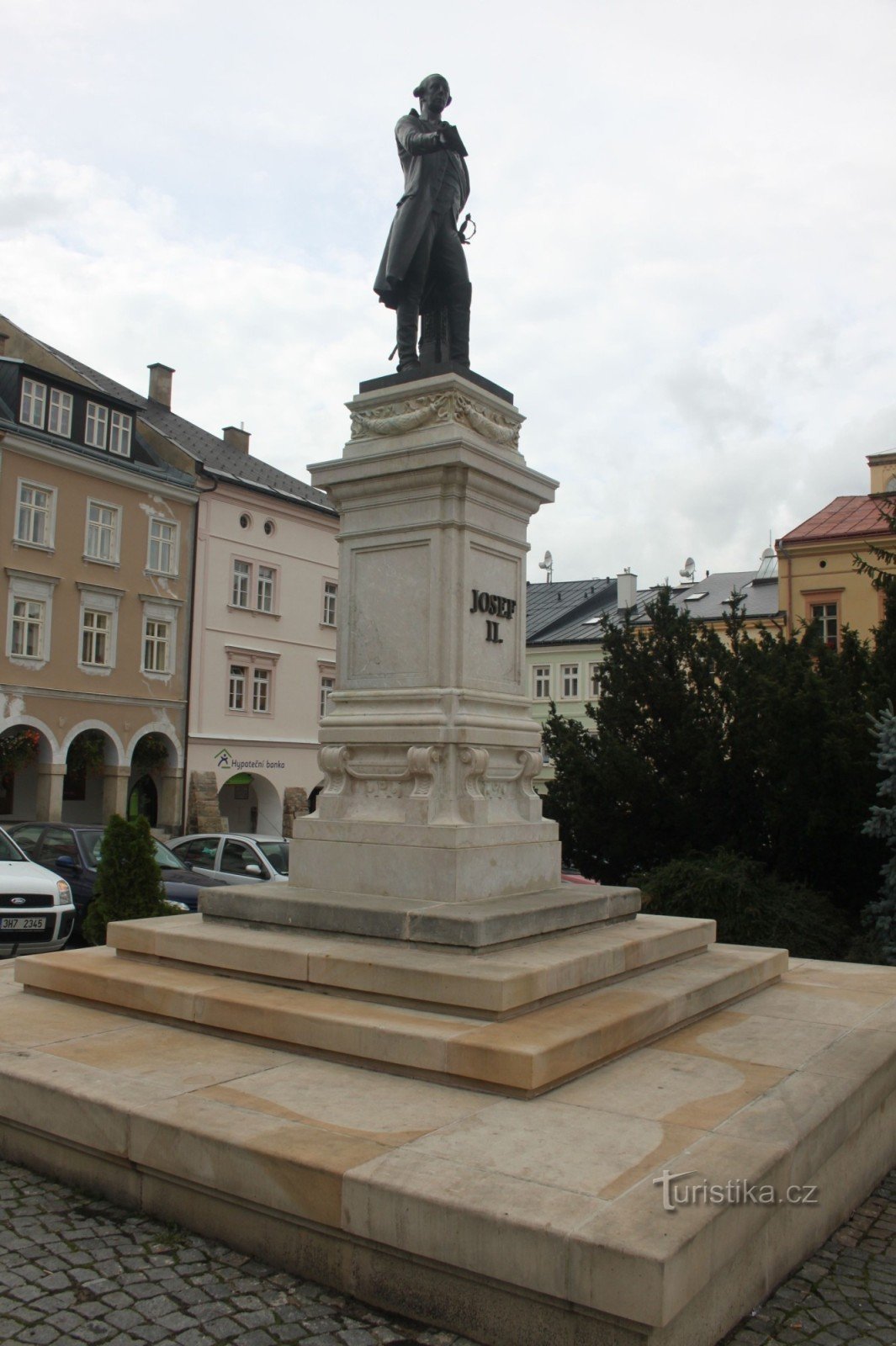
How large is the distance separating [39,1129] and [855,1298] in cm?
319

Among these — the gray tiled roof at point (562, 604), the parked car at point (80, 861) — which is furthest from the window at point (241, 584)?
the parked car at point (80, 861)

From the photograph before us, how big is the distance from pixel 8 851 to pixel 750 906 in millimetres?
7295

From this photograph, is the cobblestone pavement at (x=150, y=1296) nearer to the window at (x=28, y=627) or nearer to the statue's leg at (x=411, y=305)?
the statue's leg at (x=411, y=305)

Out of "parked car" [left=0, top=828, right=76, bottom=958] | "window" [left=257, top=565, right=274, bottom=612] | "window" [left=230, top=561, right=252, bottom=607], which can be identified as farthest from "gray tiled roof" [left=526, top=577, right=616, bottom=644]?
"parked car" [left=0, top=828, right=76, bottom=958]

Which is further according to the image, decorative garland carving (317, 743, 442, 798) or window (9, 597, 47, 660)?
window (9, 597, 47, 660)

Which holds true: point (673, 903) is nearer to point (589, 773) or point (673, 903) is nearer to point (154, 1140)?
point (589, 773)

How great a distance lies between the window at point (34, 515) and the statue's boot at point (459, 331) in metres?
22.2

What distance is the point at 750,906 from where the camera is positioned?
29.8 feet

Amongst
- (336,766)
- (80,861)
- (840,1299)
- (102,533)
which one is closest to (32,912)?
(80,861)

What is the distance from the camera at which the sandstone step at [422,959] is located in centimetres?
521

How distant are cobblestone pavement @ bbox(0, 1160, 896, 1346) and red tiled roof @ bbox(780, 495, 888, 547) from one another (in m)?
33.9

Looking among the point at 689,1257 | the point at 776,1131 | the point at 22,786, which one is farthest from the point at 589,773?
the point at 22,786

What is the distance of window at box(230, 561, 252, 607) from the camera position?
3388 cm

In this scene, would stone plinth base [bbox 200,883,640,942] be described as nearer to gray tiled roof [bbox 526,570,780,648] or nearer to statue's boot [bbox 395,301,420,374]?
statue's boot [bbox 395,301,420,374]
